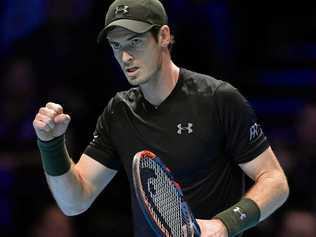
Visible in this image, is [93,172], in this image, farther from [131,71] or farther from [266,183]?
[266,183]

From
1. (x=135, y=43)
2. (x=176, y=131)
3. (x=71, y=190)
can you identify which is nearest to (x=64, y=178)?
(x=71, y=190)

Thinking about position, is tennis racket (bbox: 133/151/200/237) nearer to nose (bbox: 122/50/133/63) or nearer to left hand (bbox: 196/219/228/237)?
left hand (bbox: 196/219/228/237)

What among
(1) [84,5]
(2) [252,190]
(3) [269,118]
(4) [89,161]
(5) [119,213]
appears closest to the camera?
(2) [252,190]

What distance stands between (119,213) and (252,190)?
2.69 metres

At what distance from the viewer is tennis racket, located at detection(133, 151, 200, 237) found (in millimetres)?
3207

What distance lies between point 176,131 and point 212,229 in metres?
0.56

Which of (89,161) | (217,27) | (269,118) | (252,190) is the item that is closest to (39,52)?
(217,27)

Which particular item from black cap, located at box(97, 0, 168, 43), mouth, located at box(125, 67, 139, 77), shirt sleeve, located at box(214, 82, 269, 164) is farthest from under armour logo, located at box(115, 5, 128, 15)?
shirt sleeve, located at box(214, 82, 269, 164)

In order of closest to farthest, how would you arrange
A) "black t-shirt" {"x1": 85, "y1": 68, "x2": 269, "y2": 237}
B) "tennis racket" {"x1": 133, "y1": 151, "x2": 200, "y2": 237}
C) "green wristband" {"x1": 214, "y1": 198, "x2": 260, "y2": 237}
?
"tennis racket" {"x1": 133, "y1": 151, "x2": 200, "y2": 237} → "green wristband" {"x1": 214, "y1": 198, "x2": 260, "y2": 237} → "black t-shirt" {"x1": 85, "y1": 68, "x2": 269, "y2": 237}

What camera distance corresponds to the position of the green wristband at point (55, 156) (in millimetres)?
3654

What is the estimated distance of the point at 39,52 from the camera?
684cm

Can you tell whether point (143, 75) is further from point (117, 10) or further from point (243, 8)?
point (243, 8)

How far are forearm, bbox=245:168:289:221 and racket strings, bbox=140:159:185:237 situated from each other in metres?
0.36

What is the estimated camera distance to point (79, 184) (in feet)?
12.5
